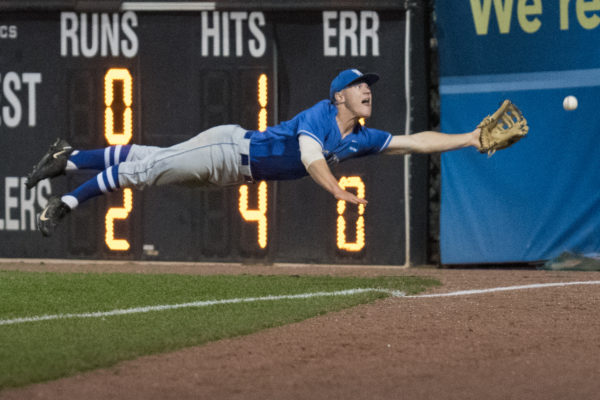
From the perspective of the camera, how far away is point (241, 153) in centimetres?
909

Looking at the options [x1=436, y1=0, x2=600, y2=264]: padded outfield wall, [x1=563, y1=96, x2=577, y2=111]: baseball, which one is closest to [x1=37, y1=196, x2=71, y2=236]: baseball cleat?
[x1=436, y1=0, x2=600, y2=264]: padded outfield wall

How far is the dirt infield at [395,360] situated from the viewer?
5523 mm

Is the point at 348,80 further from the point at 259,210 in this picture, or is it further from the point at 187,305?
the point at 259,210

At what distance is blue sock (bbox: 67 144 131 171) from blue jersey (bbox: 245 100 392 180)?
108cm

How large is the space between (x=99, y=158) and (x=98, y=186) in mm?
431

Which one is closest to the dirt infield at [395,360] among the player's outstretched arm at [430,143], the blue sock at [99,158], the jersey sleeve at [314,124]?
the player's outstretched arm at [430,143]

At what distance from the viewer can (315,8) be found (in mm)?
12242

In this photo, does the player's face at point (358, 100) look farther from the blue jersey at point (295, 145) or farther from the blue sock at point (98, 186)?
the blue sock at point (98, 186)

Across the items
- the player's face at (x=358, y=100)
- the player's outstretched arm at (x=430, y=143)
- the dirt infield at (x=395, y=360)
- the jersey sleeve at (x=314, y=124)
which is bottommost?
the dirt infield at (x=395, y=360)

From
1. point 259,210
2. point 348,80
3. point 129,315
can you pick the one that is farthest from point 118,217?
point 129,315

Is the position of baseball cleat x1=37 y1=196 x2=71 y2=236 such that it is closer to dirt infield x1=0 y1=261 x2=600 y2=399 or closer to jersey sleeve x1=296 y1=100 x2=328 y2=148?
jersey sleeve x1=296 y1=100 x2=328 y2=148

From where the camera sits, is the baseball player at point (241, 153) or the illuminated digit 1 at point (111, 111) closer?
the baseball player at point (241, 153)

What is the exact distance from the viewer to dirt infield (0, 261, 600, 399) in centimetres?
552

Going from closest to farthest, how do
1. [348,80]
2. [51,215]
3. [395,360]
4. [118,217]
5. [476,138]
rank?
[395,360] < [51,215] < [476,138] < [348,80] < [118,217]
